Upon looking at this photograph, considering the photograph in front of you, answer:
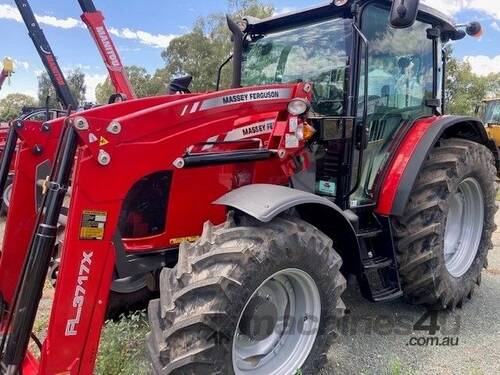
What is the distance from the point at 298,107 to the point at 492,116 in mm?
14818

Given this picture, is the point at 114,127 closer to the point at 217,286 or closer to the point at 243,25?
the point at 217,286

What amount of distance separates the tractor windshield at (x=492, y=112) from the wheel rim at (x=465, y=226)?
12.7 m

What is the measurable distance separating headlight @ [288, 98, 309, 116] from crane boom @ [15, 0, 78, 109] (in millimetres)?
5748

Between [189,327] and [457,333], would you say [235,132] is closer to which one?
[189,327]

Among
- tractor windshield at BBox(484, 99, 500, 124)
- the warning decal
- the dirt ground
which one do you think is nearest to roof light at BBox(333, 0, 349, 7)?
the warning decal

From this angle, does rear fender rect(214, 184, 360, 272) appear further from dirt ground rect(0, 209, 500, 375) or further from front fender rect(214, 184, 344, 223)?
dirt ground rect(0, 209, 500, 375)

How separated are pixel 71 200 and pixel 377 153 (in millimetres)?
2410

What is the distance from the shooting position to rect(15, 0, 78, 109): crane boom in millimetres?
7695

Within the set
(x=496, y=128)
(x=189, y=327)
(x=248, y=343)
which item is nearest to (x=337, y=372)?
(x=248, y=343)

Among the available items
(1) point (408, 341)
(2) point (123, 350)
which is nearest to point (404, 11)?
(1) point (408, 341)

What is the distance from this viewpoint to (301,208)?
2965 millimetres

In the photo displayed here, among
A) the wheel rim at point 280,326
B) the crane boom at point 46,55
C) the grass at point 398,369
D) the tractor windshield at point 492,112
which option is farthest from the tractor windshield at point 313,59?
the tractor windshield at point 492,112

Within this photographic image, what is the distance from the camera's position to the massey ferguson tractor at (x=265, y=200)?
2.25m

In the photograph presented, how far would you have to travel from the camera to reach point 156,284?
321cm
